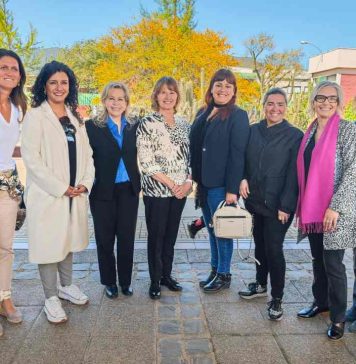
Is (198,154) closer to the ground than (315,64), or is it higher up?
closer to the ground

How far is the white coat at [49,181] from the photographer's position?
9.88ft

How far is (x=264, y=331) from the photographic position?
3.08 metres

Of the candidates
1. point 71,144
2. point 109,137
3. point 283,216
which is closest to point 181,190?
point 109,137

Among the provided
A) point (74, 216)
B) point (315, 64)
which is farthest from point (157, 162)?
point (315, 64)

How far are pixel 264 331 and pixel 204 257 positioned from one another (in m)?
1.70

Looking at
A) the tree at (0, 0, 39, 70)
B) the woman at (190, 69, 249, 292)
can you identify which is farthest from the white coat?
the tree at (0, 0, 39, 70)

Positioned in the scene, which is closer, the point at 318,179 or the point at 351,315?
the point at 318,179

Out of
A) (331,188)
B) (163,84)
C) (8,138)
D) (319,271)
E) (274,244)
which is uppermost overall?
(163,84)

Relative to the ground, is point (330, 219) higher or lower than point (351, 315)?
higher

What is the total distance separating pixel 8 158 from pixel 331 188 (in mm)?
2406

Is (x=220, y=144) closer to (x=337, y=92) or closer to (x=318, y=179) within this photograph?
(x=318, y=179)

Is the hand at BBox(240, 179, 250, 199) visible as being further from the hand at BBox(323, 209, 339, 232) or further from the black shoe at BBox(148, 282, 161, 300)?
the black shoe at BBox(148, 282, 161, 300)

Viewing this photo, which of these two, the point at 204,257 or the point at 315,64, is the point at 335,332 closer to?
the point at 204,257

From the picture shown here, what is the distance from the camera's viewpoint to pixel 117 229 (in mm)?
3615
